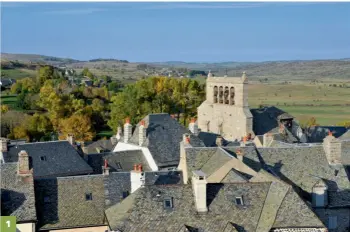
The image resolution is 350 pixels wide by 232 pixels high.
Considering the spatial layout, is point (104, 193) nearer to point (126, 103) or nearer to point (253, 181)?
point (253, 181)

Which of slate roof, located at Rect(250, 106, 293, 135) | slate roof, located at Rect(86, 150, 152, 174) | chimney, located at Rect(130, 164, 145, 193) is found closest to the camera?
chimney, located at Rect(130, 164, 145, 193)

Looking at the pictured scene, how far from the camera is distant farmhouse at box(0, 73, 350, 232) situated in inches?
1174

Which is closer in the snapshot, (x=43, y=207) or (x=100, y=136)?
(x=43, y=207)

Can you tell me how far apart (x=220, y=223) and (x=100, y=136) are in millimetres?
74185

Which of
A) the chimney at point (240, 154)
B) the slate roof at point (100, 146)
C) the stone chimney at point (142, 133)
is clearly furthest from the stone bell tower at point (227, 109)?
the chimney at point (240, 154)

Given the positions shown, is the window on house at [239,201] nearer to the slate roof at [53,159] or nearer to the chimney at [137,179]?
the chimney at [137,179]

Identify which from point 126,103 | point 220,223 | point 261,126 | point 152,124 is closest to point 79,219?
point 220,223

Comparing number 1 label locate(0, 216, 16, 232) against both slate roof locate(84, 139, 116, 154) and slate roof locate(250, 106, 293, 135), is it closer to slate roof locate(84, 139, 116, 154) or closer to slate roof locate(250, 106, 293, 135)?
slate roof locate(84, 139, 116, 154)

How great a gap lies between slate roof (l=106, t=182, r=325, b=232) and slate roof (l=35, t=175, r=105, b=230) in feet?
16.8

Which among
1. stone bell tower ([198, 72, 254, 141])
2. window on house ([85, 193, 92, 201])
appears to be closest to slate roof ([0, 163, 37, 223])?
window on house ([85, 193, 92, 201])

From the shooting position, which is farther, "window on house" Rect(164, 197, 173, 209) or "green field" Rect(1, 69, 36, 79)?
"green field" Rect(1, 69, 36, 79)

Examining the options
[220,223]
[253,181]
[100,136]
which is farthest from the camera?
[100,136]

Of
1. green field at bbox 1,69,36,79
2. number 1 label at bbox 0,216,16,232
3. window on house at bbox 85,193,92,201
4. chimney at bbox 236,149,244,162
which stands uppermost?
chimney at bbox 236,149,244,162

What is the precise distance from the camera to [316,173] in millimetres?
39219
